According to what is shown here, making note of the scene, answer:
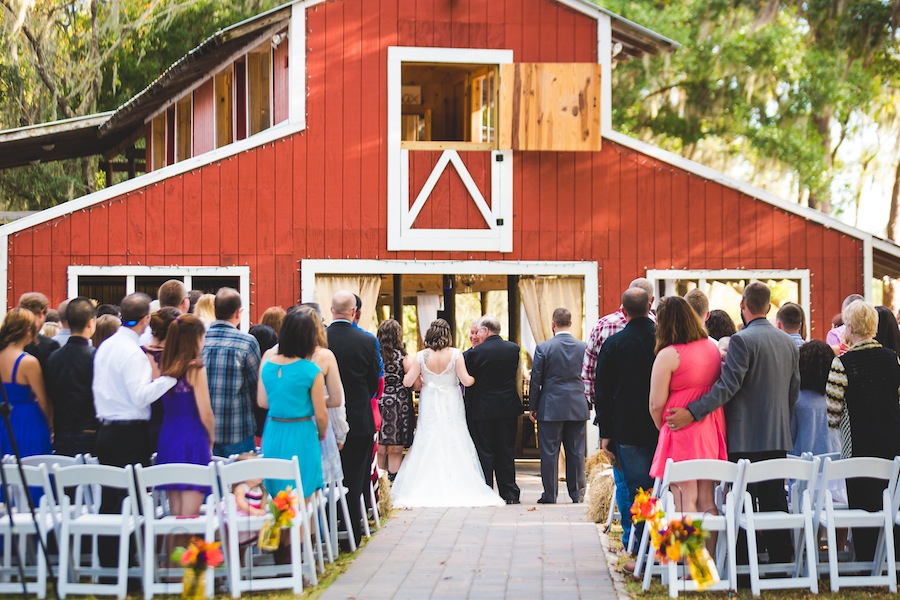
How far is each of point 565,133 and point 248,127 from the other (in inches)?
177

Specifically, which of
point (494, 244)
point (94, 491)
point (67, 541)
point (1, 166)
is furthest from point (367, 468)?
point (1, 166)

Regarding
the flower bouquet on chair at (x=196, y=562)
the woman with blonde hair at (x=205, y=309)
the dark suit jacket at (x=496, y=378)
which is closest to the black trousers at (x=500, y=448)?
the dark suit jacket at (x=496, y=378)

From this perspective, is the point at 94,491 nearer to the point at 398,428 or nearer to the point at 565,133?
the point at 398,428

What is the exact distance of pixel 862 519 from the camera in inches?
289

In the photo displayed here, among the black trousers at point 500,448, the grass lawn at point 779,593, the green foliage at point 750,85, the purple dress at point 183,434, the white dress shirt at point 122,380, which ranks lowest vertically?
the grass lawn at point 779,593

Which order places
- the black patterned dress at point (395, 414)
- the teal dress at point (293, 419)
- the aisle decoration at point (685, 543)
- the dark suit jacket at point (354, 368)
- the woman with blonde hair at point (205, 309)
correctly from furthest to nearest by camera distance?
the black patterned dress at point (395, 414)
the dark suit jacket at point (354, 368)
the woman with blonde hair at point (205, 309)
the teal dress at point (293, 419)
the aisle decoration at point (685, 543)

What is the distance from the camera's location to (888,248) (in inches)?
605

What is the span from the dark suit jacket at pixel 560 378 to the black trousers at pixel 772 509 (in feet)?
13.4

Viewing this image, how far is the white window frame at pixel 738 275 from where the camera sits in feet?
49.8

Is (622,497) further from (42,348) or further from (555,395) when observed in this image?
(42,348)

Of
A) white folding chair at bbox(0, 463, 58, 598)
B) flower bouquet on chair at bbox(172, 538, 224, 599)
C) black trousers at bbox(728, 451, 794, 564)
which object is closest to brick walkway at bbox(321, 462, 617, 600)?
black trousers at bbox(728, 451, 794, 564)

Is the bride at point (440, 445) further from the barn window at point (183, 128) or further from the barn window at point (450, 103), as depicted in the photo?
the barn window at point (183, 128)

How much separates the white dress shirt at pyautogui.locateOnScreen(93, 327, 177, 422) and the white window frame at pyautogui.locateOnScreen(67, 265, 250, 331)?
21.2ft

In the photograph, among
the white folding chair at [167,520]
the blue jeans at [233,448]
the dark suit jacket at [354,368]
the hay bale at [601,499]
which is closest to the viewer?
the white folding chair at [167,520]
